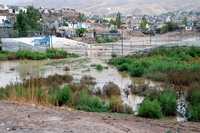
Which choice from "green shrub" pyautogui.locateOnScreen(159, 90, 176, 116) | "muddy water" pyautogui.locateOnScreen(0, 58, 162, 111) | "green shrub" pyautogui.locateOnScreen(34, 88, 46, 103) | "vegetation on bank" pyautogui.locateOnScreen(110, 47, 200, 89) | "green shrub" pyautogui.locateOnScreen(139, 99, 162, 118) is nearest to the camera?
"green shrub" pyautogui.locateOnScreen(139, 99, 162, 118)

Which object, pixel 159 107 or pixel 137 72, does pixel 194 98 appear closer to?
pixel 159 107

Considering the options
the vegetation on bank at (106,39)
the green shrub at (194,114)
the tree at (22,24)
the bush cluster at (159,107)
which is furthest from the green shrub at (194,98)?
the vegetation on bank at (106,39)

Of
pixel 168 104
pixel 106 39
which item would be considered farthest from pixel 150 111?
pixel 106 39

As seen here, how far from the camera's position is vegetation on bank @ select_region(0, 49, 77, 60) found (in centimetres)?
6034

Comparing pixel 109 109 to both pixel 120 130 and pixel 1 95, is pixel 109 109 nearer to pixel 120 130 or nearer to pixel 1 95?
pixel 1 95

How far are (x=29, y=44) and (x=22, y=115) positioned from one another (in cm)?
5548

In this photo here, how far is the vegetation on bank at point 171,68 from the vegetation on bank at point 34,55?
11.2 meters

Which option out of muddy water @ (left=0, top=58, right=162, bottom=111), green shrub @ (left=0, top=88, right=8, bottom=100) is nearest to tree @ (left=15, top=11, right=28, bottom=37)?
muddy water @ (left=0, top=58, right=162, bottom=111)

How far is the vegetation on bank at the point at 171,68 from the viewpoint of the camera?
97.2ft

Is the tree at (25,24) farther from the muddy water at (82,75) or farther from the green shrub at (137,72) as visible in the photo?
the green shrub at (137,72)

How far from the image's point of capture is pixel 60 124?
10812mm

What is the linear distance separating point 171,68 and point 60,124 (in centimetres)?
2791

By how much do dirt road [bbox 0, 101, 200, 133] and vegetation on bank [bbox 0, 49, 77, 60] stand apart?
4700 cm

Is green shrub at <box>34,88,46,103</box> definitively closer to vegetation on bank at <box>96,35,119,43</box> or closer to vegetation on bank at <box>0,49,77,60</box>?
vegetation on bank at <box>0,49,77,60</box>
